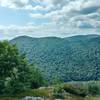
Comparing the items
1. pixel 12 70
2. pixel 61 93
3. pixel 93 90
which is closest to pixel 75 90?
pixel 61 93

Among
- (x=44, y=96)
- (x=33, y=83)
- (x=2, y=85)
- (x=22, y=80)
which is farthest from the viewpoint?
(x=33, y=83)

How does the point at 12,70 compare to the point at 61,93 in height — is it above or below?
above

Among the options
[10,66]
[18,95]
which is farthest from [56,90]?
[10,66]

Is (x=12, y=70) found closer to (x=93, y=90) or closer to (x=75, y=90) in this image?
(x=75, y=90)

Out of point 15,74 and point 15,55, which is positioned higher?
point 15,55

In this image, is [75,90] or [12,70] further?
[12,70]

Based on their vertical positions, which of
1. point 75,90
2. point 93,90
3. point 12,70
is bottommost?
point 93,90

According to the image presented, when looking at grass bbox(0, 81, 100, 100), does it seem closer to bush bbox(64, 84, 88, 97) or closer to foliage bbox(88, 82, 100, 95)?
bush bbox(64, 84, 88, 97)

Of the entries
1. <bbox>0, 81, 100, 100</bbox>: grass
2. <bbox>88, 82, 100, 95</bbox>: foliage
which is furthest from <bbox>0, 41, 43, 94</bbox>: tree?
<bbox>88, 82, 100, 95</bbox>: foliage

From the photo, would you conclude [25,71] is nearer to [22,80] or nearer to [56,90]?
[22,80]
